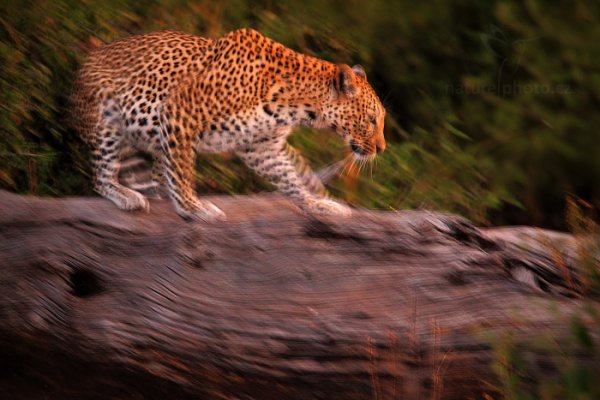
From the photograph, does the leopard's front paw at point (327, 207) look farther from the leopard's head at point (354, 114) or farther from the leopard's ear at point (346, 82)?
the leopard's ear at point (346, 82)

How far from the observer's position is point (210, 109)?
587 cm

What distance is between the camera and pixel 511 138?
9.01 meters

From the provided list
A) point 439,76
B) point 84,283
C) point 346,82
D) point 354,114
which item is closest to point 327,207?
point 354,114

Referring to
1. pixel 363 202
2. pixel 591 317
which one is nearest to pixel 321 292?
pixel 591 317

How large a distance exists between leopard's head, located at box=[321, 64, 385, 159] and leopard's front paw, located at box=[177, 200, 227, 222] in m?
0.94

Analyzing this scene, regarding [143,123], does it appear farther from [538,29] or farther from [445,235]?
[538,29]

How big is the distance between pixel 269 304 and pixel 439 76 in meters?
4.84

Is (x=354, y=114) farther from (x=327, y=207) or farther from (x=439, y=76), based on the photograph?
(x=439, y=76)

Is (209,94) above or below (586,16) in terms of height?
below

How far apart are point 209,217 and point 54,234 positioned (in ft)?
2.46

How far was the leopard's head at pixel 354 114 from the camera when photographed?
Answer: 613 cm

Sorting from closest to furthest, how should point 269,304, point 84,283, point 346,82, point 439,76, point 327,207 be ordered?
1. point 269,304
2. point 84,283
3. point 327,207
4. point 346,82
5. point 439,76

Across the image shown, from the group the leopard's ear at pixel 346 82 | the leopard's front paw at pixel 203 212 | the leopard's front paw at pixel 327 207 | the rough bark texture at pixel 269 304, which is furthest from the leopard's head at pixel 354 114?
the leopard's front paw at pixel 203 212

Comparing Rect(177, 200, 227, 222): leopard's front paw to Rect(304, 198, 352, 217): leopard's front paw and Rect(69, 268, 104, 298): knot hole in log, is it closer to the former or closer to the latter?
Rect(304, 198, 352, 217): leopard's front paw
